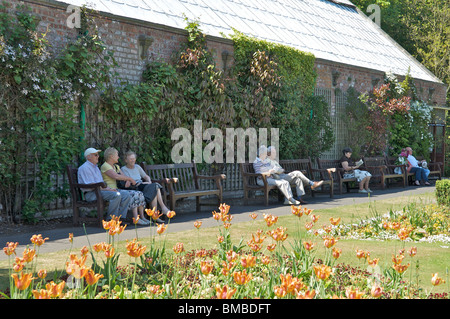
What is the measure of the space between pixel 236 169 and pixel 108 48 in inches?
158

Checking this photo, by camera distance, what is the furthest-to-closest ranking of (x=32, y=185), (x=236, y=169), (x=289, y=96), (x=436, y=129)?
(x=436, y=129)
(x=289, y=96)
(x=236, y=169)
(x=32, y=185)

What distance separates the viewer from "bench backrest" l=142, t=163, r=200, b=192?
8891mm

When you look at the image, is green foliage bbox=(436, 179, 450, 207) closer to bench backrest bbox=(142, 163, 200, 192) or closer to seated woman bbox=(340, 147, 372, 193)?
seated woman bbox=(340, 147, 372, 193)

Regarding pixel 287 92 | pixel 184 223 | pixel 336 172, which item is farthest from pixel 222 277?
pixel 336 172

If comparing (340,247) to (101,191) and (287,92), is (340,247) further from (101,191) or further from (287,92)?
(287,92)

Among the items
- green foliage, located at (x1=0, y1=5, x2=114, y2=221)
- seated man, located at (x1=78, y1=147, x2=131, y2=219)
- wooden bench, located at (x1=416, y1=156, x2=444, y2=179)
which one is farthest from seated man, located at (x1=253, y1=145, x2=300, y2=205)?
wooden bench, located at (x1=416, y1=156, x2=444, y2=179)

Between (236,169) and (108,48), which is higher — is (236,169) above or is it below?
below

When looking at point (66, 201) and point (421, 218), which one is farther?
point (66, 201)

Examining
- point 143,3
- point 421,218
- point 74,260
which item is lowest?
point 421,218

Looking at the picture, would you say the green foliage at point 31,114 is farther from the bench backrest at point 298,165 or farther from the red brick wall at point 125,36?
the bench backrest at point 298,165
